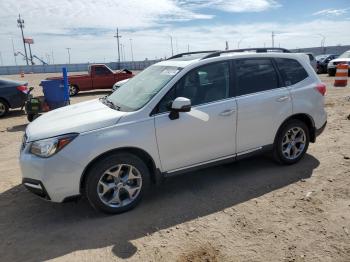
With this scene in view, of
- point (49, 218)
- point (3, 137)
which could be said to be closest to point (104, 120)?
point (49, 218)

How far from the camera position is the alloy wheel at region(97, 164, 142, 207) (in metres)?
Answer: 4.10

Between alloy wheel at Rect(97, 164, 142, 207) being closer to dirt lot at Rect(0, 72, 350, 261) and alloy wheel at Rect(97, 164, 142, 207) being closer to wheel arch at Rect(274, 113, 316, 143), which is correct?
dirt lot at Rect(0, 72, 350, 261)

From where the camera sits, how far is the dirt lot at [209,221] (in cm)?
346

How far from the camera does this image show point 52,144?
12.8 ft

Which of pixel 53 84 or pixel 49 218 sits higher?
pixel 53 84

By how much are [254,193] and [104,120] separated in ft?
7.25

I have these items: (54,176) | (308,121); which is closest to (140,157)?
(54,176)

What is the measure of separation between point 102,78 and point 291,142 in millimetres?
15952

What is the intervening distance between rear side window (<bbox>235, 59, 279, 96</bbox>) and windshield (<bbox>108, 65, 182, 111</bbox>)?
94cm

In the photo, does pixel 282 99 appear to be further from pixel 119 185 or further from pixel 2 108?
pixel 2 108

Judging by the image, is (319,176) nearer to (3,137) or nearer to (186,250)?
(186,250)

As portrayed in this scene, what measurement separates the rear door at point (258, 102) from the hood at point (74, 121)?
5.69ft

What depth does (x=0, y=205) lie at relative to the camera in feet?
15.4

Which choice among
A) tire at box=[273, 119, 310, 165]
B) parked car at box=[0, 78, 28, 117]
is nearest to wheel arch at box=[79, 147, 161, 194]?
tire at box=[273, 119, 310, 165]
